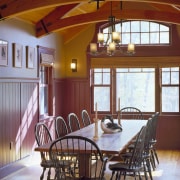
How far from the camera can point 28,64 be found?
23.8 feet

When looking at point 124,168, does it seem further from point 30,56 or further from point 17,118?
point 30,56

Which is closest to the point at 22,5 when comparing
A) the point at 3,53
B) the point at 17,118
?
the point at 3,53

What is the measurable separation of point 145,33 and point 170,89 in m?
1.40

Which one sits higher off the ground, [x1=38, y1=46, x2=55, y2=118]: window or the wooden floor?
[x1=38, y1=46, x2=55, y2=118]: window

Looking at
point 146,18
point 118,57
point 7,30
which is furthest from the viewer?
point 118,57

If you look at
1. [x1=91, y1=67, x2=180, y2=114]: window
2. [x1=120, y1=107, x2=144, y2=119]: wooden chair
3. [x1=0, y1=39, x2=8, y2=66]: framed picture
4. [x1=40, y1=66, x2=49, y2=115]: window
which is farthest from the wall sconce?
[x1=0, y1=39, x2=8, y2=66]: framed picture

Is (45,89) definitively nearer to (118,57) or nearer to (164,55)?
(118,57)

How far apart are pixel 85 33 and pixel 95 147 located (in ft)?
17.2

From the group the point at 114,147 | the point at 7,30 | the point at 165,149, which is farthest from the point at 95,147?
the point at 165,149

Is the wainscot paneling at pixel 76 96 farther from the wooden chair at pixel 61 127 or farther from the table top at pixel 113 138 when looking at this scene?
the wooden chair at pixel 61 127

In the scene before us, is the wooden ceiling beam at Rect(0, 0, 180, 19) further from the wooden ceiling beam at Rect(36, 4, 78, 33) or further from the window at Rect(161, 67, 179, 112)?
the window at Rect(161, 67, 179, 112)

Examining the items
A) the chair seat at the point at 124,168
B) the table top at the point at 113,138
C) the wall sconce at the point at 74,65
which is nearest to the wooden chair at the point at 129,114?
the wall sconce at the point at 74,65

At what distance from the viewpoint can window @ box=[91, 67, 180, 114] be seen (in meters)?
8.95

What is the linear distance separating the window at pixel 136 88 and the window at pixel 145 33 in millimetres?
643
